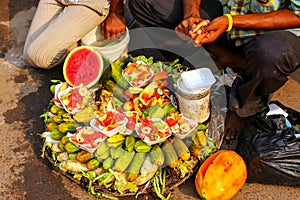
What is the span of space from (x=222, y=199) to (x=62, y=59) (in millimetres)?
1786

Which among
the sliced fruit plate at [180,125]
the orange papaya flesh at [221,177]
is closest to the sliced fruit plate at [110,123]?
the sliced fruit plate at [180,125]

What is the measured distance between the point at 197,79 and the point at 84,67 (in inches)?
32.8

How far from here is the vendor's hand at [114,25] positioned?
3463 millimetres

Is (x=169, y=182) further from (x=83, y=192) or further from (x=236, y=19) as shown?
(x=236, y=19)

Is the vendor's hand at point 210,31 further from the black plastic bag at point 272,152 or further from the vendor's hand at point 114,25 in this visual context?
the vendor's hand at point 114,25

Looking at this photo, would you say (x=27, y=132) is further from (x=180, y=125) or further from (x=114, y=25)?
(x=180, y=125)

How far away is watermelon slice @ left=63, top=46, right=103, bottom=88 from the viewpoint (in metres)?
3.18

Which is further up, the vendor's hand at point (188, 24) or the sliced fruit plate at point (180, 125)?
the vendor's hand at point (188, 24)

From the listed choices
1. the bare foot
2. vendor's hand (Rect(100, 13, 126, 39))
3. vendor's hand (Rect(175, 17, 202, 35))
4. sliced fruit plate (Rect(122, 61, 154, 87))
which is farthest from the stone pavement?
vendor's hand (Rect(175, 17, 202, 35))

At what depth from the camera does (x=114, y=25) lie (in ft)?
11.4

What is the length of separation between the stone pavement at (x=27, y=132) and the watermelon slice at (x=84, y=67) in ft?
1.40

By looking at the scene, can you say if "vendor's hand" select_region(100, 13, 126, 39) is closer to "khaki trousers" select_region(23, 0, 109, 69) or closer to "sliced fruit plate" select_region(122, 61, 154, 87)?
"khaki trousers" select_region(23, 0, 109, 69)

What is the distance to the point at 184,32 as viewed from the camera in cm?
306

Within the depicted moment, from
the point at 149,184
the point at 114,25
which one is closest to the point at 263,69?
the point at 149,184
